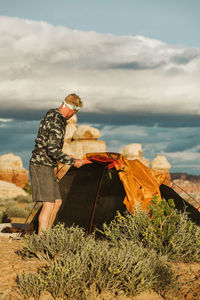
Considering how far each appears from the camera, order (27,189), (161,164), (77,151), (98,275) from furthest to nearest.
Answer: (161,164) → (77,151) → (27,189) → (98,275)

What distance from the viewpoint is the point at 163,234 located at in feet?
18.5

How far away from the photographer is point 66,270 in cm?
414

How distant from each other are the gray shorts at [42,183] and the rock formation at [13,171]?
1148 inches

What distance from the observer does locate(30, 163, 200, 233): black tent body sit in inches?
264

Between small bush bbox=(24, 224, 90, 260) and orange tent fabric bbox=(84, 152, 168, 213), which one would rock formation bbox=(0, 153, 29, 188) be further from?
small bush bbox=(24, 224, 90, 260)

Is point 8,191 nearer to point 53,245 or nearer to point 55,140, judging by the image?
point 55,140

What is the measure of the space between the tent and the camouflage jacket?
133 centimetres

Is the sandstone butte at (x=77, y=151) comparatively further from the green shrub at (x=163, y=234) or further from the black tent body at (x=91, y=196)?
the green shrub at (x=163, y=234)

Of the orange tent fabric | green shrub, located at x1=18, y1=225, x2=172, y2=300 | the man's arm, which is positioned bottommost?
green shrub, located at x1=18, y1=225, x2=172, y2=300

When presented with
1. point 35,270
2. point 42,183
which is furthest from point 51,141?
point 35,270

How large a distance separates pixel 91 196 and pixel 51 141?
1806 millimetres

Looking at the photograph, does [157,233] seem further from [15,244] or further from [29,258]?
[15,244]

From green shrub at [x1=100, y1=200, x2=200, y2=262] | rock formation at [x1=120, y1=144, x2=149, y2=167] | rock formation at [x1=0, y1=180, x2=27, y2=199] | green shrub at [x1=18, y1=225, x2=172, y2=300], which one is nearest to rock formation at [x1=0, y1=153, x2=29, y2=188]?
rock formation at [x1=0, y1=180, x2=27, y2=199]

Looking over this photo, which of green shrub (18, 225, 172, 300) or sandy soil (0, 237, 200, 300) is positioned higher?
green shrub (18, 225, 172, 300)
